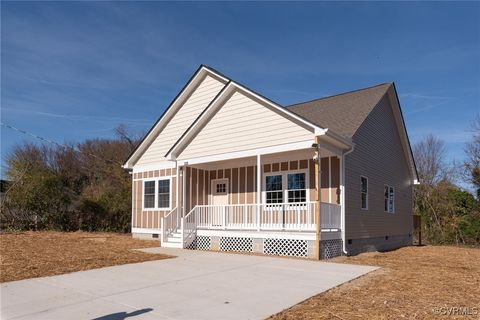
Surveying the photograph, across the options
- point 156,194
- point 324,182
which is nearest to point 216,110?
point 324,182

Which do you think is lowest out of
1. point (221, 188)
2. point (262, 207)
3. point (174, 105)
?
point (262, 207)

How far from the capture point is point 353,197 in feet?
48.0

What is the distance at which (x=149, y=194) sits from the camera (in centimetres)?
1989

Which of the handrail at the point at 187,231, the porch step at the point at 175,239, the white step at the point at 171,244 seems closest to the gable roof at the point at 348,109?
the handrail at the point at 187,231

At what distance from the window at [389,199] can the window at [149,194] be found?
1035 centimetres

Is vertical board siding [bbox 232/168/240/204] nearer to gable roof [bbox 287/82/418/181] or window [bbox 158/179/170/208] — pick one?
window [bbox 158/179/170/208]

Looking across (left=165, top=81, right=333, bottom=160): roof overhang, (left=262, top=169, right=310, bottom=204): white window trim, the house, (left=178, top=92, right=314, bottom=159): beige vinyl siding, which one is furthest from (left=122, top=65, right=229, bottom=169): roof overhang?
(left=262, top=169, right=310, bottom=204): white window trim

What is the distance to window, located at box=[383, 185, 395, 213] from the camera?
18.2 m

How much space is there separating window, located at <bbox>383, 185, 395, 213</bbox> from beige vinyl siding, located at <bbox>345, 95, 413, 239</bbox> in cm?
24

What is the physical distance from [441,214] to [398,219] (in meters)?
9.77

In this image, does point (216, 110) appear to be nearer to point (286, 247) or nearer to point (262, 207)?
point (262, 207)

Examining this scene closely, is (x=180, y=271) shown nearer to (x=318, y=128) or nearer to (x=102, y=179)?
(x=318, y=128)

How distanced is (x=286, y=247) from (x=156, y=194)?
8326mm

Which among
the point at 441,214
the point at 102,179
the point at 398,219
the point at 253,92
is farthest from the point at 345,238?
the point at 102,179
